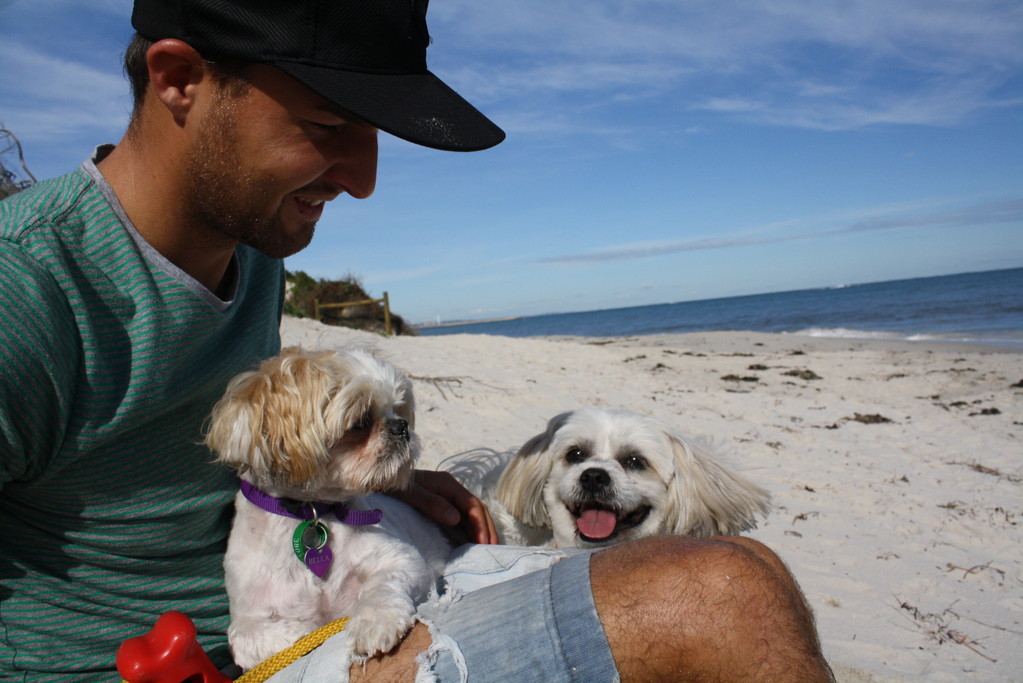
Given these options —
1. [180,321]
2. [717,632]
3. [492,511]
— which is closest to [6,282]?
[180,321]

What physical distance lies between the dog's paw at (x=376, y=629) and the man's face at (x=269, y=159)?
3.38 feet

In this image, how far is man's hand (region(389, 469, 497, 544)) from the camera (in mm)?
2684

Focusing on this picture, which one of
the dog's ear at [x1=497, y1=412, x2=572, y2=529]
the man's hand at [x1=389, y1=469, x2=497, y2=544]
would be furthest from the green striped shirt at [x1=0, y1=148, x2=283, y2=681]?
the dog's ear at [x1=497, y1=412, x2=572, y2=529]

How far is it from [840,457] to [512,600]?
5.79m

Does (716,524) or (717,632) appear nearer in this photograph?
(717,632)

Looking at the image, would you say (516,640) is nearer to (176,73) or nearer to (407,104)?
(407,104)

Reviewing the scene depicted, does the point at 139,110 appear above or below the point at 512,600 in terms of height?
above

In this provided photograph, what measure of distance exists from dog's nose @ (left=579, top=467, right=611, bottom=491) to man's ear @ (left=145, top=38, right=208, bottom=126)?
2202mm

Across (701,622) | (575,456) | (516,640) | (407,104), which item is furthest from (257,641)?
(575,456)

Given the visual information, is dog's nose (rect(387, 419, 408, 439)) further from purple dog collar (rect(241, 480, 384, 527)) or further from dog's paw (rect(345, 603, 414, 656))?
dog's paw (rect(345, 603, 414, 656))

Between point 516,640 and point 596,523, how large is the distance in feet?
5.59

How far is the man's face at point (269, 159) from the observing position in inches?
66.4

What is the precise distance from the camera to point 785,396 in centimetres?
980

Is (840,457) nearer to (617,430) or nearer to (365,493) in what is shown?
(617,430)
